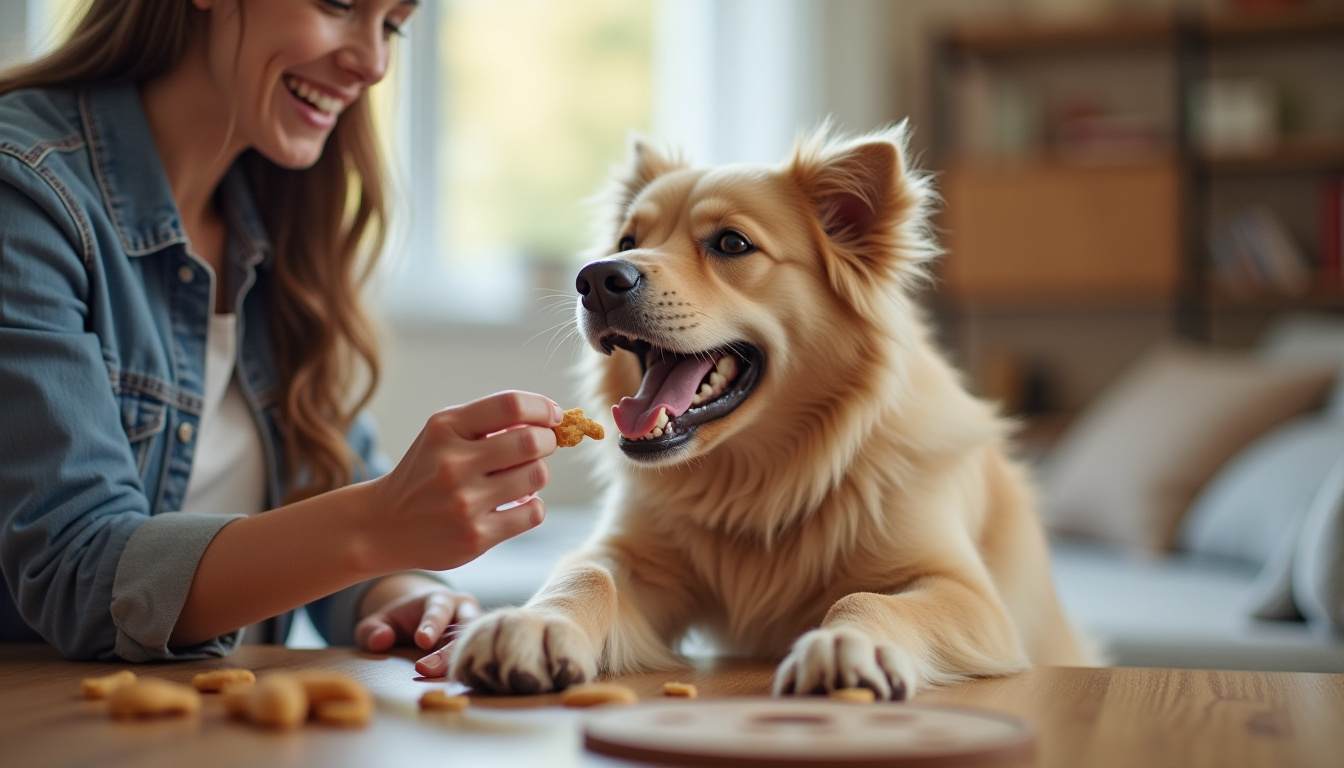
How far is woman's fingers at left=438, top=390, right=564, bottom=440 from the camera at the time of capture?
975 millimetres

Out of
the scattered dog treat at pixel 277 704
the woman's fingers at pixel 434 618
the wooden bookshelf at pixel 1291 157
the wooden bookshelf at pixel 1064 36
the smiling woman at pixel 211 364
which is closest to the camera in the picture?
the scattered dog treat at pixel 277 704

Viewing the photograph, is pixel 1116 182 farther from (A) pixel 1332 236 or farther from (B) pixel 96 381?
(B) pixel 96 381

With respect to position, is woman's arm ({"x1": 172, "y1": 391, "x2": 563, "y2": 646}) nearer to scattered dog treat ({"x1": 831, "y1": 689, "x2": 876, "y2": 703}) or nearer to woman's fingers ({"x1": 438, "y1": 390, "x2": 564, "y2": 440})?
woman's fingers ({"x1": 438, "y1": 390, "x2": 564, "y2": 440})

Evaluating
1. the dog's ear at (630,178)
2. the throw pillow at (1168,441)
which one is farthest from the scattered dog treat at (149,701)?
the throw pillow at (1168,441)

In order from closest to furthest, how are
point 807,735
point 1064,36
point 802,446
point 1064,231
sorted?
1. point 807,735
2. point 802,446
3. point 1064,231
4. point 1064,36

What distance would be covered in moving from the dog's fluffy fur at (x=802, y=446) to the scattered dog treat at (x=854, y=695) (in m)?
0.29

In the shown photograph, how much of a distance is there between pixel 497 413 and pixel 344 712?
274 millimetres

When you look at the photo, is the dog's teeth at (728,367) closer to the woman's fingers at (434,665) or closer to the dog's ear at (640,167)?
the dog's ear at (640,167)

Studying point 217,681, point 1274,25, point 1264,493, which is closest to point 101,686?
point 217,681

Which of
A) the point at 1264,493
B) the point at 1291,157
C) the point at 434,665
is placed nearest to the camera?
the point at 434,665

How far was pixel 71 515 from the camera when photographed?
1137 millimetres

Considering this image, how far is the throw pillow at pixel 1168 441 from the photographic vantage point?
125 inches

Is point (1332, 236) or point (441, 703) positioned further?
point (1332, 236)

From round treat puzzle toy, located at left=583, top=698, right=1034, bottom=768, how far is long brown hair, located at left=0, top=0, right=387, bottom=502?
0.88 metres
